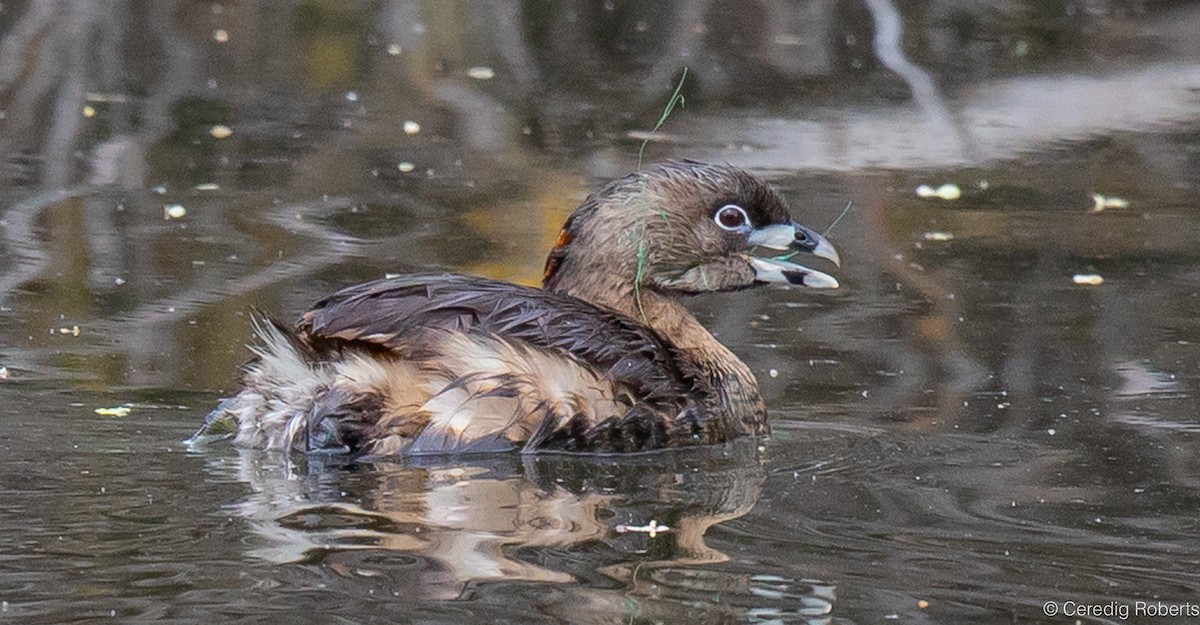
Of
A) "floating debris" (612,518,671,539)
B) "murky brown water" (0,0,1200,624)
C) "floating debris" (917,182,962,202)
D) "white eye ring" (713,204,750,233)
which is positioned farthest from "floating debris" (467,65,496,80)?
"floating debris" (612,518,671,539)

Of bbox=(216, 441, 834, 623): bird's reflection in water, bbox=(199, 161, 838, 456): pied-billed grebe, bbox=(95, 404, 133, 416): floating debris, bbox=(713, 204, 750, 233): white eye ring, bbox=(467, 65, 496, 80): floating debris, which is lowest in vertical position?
bbox=(216, 441, 834, 623): bird's reflection in water

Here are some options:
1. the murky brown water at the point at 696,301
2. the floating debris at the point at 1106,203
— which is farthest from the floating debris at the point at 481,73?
the floating debris at the point at 1106,203

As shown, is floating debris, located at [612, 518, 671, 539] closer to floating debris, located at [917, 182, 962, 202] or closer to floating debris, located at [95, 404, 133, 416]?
floating debris, located at [95, 404, 133, 416]

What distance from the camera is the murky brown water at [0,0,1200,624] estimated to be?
16.8 ft

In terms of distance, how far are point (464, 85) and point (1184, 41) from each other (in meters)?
5.11

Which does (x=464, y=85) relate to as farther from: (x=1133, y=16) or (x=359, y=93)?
(x=1133, y=16)

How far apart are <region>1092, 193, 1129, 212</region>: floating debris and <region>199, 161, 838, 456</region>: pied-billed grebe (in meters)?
4.09

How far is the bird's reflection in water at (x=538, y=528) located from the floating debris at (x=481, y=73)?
699cm

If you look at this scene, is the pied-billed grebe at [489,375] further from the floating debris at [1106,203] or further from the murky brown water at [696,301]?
the floating debris at [1106,203]

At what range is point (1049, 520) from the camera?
5.79 metres

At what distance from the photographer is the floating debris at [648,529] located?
559cm

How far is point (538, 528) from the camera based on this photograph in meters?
5.58

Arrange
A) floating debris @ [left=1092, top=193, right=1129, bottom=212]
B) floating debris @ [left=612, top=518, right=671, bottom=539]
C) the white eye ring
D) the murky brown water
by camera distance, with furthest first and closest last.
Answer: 1. floating debris @ [left=1092, top=193, right=1129, bottom=212]
2. the white eye ring
3. floating debris @ [left=612, top=518, right=671, bottom=539]
4. the murky brown water

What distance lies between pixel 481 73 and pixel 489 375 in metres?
7.37
